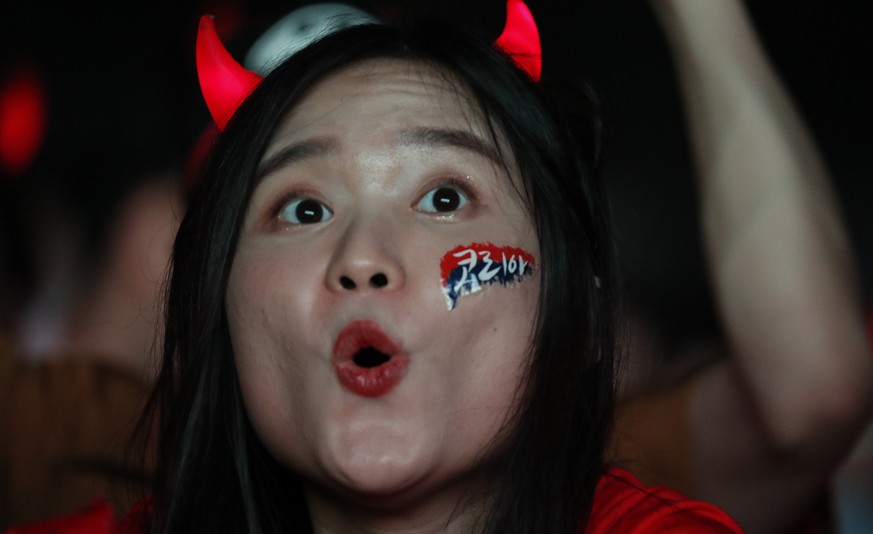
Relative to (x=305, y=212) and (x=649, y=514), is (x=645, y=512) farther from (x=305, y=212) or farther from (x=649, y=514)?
(x=305, y=212)

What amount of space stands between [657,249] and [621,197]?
14 centimetres

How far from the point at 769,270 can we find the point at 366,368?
85 cm

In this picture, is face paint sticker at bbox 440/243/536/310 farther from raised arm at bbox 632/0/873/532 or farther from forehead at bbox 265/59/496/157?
raised arm at bbox 632/0/873/532

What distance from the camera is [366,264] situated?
1081 mm

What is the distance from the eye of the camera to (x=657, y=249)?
8.53ft

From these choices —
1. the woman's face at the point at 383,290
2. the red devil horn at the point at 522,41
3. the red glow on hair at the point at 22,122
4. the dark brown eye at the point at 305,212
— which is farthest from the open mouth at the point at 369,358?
the red glow on hair at the point at 22,122

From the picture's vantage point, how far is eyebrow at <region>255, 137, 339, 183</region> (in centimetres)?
118

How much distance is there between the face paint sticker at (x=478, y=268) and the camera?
1105mm

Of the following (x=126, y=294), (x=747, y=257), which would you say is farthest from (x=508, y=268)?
(x=126, y=294)

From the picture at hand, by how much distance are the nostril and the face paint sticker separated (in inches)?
3.4

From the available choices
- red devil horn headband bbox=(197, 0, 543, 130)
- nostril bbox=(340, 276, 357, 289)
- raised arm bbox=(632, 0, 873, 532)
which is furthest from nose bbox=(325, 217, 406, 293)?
raised arm bbox=(632, 0, 873, 532)

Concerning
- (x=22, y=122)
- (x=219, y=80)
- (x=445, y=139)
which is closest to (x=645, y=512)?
(x=445, y=139)

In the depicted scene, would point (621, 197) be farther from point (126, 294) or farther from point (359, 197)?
point (359, 197)

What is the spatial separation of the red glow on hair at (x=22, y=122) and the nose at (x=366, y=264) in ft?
6.73
